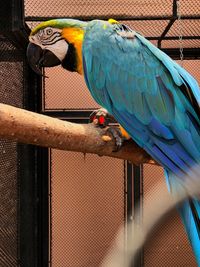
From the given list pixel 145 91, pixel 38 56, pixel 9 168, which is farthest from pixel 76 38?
pixel 9 168

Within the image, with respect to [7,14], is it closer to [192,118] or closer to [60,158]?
[60,158]

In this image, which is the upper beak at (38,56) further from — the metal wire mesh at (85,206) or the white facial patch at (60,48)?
the metal wire mesh at (85,206)

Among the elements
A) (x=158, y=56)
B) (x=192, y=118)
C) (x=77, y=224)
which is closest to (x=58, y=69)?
(x=77, y=224)

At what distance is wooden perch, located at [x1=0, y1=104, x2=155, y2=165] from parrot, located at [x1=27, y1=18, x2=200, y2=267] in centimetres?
9

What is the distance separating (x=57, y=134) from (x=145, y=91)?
353mm

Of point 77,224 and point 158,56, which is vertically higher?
point 158,56

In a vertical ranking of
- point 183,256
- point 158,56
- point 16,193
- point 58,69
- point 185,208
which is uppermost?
point 158,56

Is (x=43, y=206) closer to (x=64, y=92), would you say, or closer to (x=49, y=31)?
(x=64, y=92)

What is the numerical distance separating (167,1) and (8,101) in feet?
2.63

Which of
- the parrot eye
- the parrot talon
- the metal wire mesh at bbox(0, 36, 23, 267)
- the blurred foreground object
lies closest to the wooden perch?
the parrot talon

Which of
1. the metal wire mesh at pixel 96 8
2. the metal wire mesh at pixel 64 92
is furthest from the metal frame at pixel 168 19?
the metal wire mesh at pixel 64 92

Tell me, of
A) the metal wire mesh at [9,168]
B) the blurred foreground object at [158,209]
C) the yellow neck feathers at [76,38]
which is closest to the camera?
the blurred foreground object at [158,209]

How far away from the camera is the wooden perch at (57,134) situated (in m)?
0.80

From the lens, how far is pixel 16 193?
6.01ft
